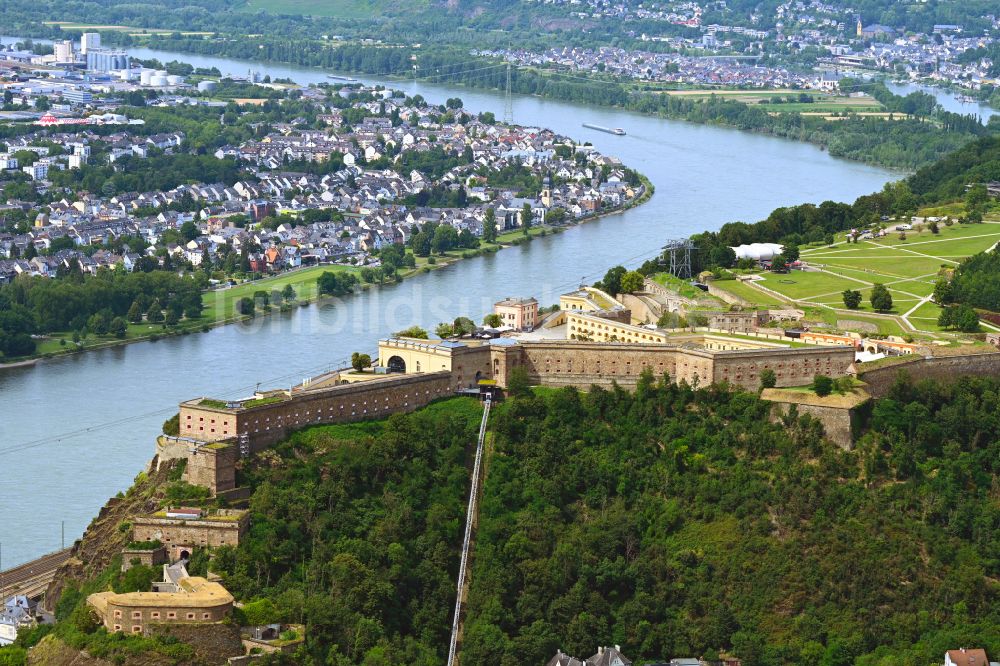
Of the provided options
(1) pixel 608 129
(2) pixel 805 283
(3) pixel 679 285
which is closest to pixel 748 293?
(3) pixel 679 285

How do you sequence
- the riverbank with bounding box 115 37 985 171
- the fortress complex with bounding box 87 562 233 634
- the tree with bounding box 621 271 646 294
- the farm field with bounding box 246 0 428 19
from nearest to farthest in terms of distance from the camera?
the fortress complex with bounding box 87 562 233 634
the tree with bounding box 621 271 646 294
the riverbank with bounding box 115 37 985 171
the farm field with bounding box 246 0 428 19

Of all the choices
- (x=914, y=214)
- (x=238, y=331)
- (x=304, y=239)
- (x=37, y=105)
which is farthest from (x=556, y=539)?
(x=37, y=105)

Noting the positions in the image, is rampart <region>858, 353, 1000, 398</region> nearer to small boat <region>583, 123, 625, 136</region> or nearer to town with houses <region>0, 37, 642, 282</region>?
town with houses <region>0, 37, 642, 282</region>

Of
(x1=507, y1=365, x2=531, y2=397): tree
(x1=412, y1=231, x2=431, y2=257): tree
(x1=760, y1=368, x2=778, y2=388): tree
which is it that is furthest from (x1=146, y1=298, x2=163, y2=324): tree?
(x1=760, y1=368, x2=778, y2=388): tree

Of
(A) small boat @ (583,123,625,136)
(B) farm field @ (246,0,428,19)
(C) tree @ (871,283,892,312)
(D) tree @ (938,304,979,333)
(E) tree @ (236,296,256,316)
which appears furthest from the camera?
(B) farm field @ (246,0,428,19)

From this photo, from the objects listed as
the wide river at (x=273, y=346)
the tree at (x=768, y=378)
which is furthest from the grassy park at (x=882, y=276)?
the wide river at (x=273, y=346)

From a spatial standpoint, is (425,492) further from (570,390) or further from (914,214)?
(914,214)
